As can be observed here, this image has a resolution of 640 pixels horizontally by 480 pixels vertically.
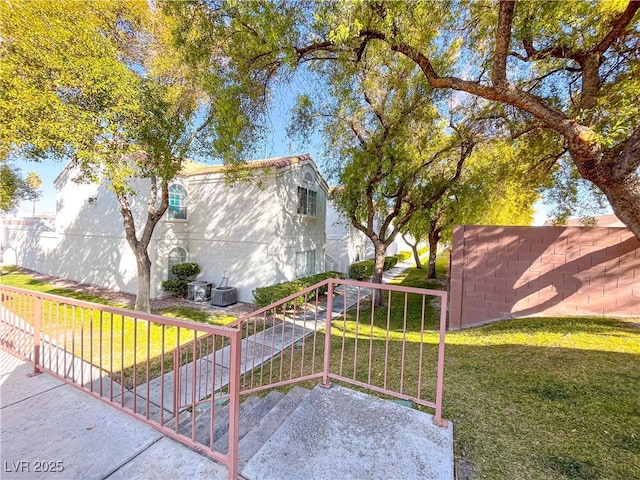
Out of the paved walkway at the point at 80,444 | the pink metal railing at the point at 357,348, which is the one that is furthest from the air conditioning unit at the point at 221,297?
the paved walkway at the point at 80,444

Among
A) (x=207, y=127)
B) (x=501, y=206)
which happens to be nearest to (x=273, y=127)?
(x=207, y=127)

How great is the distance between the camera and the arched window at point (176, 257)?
1104 centimetres

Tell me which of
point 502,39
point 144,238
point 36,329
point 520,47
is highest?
point 520,47

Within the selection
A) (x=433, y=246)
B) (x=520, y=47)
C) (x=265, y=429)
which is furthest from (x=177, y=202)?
(x=433, y=246)

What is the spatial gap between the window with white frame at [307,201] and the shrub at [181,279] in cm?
507

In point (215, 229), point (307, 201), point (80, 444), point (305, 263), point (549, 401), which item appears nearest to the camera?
point (80, 444)

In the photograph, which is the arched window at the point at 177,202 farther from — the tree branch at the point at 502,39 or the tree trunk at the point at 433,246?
the tree trunk at the point at 433,246

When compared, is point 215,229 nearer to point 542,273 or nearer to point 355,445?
point 355,445

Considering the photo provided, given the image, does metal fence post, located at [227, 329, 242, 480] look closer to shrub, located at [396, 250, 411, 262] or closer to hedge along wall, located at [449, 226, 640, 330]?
hedge along wall, located at [449, 226, 640, 330]

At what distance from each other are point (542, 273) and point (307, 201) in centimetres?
884

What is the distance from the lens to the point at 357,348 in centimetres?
586

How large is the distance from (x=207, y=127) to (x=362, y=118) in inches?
178

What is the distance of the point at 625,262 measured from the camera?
17.9ft

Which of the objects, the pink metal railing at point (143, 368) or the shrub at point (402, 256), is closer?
the pink metal railing at point (143, 368)
